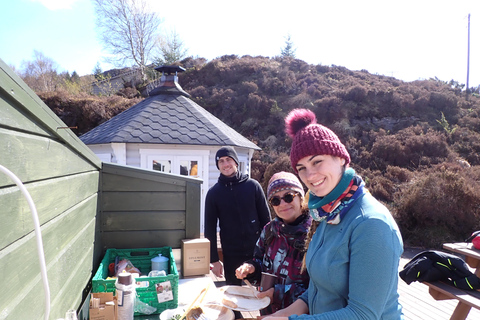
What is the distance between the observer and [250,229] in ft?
9.55

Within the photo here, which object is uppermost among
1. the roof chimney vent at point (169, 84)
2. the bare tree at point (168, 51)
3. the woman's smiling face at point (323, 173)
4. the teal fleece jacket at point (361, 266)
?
the bare tree at point (168, 51)

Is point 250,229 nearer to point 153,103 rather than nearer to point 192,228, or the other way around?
point 192,228

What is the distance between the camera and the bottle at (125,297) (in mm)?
1741

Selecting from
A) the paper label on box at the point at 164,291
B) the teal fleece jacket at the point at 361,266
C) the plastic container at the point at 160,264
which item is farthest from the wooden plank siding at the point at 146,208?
the teal fleece jacket at the point at 361,266

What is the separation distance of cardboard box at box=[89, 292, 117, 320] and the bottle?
30 millimetres

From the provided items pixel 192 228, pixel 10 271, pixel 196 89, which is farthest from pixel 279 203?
pixel 196 89

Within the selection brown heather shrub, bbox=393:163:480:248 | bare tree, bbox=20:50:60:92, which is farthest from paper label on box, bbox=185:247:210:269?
bare tree, bbox=20:50:60:92

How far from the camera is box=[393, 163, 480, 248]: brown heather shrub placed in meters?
7.71

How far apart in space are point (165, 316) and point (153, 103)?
577 cm

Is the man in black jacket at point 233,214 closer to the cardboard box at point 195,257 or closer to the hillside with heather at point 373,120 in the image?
the cardboard box at point 195,257

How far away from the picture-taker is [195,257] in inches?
104

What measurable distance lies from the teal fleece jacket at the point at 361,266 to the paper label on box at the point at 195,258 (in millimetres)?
1588

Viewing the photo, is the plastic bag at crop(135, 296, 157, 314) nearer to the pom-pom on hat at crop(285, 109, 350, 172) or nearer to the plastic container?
the plastic container

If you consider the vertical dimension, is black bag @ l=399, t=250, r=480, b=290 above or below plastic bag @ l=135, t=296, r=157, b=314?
below
